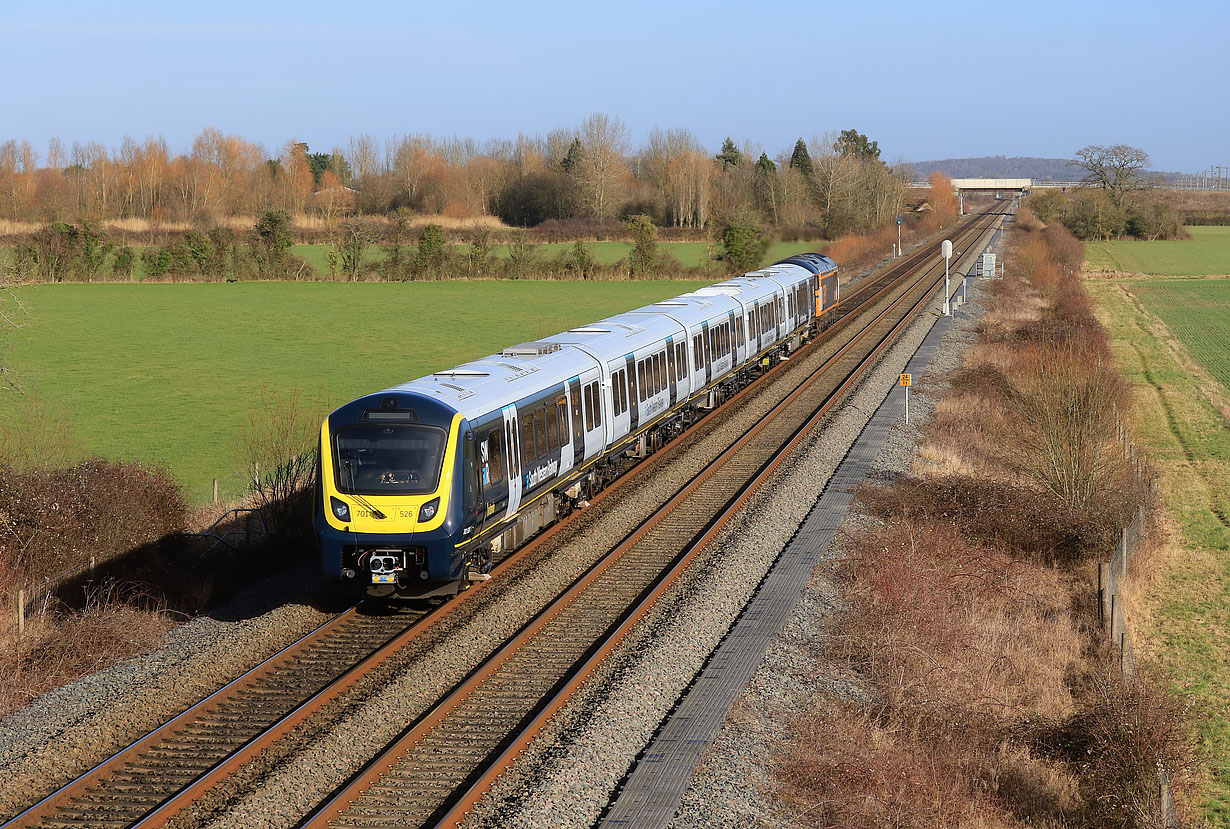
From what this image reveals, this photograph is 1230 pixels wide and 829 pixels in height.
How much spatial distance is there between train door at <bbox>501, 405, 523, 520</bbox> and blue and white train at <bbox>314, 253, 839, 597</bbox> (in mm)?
35

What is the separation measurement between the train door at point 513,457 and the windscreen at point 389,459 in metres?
1.86

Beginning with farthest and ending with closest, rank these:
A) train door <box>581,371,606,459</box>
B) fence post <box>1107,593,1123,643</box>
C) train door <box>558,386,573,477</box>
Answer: train door <box>581,371,606,459</box> → train door <box>558,386,573,477</box> → fence post <box>1107,593,1123,643</box>

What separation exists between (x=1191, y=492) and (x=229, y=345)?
3901cm

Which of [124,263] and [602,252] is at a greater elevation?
[124,263]

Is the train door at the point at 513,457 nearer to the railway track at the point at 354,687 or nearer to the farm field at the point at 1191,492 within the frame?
the railway track at the point at 354,687

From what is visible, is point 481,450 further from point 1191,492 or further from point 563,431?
point 1191,492

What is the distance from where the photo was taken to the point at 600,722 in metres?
11.2

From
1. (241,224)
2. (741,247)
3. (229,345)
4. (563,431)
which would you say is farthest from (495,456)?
(241,224)

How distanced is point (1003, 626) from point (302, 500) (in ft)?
37.5

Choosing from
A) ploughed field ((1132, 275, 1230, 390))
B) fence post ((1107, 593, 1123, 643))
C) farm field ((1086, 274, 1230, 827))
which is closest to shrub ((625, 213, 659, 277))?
farm field ((1086, 274, 1230, 827))

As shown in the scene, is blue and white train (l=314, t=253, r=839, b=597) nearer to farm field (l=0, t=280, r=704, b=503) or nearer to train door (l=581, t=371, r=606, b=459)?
train door (l=581, t=371, r=606, b=459)

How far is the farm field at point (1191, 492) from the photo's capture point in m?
15.2

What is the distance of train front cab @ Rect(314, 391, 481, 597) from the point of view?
13891 mm

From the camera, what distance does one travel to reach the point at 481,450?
1485 cm
